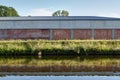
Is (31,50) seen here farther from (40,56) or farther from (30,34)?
(30,34)

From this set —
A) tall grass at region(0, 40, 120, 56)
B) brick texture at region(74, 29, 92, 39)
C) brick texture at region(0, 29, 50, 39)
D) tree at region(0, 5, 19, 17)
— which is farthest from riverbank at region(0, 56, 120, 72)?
tree at region(0, 5, 19, 17)

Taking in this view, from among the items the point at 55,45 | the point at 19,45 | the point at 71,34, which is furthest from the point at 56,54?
the point at 71,34

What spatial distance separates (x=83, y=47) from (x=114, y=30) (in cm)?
1351

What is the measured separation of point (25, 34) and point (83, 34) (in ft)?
23.0

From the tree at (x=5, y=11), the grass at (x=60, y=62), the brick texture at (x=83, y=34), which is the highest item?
the tree at (x=5, y=11)

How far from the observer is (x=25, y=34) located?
4212cm

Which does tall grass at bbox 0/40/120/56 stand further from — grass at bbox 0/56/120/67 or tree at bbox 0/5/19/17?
tree at bbox 0/5/19/17

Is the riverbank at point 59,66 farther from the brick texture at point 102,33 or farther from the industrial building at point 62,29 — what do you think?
the brick texture at point 102,33

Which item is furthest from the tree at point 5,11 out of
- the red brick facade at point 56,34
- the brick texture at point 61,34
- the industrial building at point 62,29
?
the brick texture at point 61,34

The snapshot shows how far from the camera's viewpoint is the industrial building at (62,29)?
42.0m

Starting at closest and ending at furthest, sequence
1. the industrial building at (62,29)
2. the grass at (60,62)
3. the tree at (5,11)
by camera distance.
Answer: the grass at (60,62) < the industrial building at (62,29) < the tree at (5,11)

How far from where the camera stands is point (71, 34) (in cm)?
4225

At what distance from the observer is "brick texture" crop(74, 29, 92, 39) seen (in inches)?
1651

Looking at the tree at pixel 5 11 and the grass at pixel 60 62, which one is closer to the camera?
the grass at pixel 60 62
